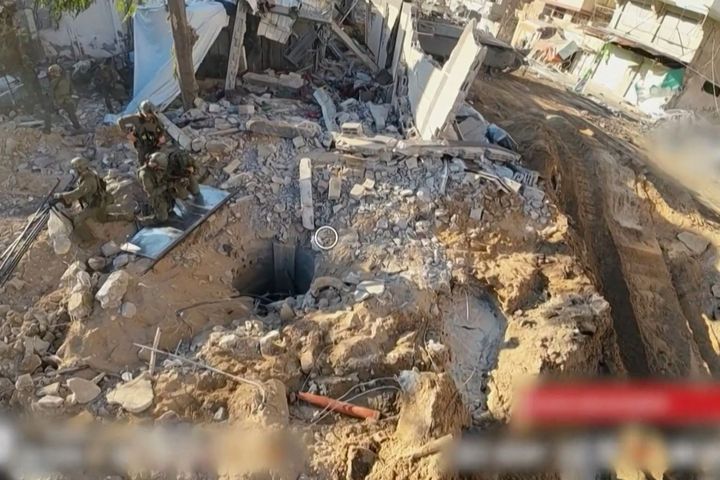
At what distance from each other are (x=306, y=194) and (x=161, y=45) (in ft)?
16.0

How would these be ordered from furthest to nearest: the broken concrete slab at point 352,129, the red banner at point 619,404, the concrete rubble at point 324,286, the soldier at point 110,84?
the soldier at point 110,84 < the broken concrete slab at point 352,129 < the red banner at point 619,404 < the concrete rubble at point 324,286

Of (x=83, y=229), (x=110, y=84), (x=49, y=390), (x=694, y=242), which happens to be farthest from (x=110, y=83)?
(x=694, y=242)

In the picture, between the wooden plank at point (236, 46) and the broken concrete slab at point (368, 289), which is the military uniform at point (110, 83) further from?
the broken concrete slab at point (368, 289)

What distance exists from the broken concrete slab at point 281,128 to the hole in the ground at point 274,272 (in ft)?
7.09

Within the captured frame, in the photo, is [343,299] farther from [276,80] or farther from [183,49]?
[276,80]

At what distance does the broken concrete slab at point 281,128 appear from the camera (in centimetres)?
810

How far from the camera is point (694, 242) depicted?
939cm

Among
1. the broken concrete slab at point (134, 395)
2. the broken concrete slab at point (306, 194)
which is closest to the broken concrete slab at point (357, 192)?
the broken concrete slab at point (306, 194)

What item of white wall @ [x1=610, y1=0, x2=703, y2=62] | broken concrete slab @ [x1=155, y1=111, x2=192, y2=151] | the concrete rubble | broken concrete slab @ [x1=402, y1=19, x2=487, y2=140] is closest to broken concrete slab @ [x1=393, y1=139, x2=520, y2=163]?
the concrete rubble

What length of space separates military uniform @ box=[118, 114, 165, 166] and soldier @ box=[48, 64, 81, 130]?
2.33 m

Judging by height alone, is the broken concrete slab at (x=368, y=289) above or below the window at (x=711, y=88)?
below

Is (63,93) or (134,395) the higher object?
(63,93)

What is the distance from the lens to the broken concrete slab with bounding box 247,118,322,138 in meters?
8.10

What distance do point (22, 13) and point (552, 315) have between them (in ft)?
36.3
